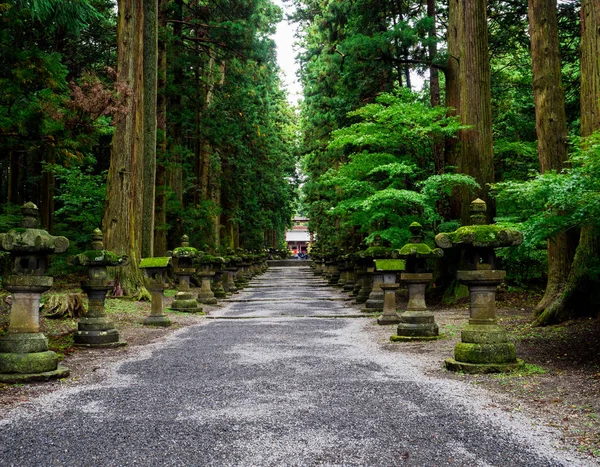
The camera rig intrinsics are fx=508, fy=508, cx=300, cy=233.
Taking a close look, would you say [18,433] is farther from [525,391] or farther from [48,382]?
[525,391]

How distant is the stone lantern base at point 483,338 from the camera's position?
18.9 feet

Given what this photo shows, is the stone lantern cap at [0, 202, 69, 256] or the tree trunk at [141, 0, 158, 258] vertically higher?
the tree trunk at [141, 0, 158, 258]

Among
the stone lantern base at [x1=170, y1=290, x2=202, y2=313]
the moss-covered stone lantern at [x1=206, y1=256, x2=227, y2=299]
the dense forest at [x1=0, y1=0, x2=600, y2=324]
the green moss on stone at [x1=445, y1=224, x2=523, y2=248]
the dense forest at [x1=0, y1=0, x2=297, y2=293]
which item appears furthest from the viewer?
the moss-covered stone lantern at [x1=206, y1=256, x2=227, y2=299]

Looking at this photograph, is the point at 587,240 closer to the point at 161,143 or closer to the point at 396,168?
the point at 396,168

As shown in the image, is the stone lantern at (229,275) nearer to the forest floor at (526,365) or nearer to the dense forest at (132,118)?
the dense forest at (132,118)

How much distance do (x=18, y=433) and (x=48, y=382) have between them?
5.90ft

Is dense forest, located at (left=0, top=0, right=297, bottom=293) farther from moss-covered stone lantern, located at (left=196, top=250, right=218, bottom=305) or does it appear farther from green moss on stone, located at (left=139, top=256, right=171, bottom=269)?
green moss on stone, located at (left=139, top=256, right=171, bottom=269)

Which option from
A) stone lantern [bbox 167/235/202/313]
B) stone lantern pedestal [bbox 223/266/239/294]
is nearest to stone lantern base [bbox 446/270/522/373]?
stone lantern [bbox 167/235/202/313]

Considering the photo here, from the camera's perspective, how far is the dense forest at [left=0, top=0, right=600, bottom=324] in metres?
7.91

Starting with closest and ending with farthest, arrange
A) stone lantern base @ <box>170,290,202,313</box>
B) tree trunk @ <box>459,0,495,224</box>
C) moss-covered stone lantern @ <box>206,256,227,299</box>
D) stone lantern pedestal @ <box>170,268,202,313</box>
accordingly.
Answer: stone lantern pedestal @ <box>170,268,202,313</box>, stone lantern base @ <box>170,290,202,313</box>, tree trunk @ <box>459,0,495,224</box>, moss-covered stone lantern @ <box>206,256,227,299</box>

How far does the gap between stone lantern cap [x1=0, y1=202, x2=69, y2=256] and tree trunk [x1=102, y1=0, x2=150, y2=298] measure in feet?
22.4

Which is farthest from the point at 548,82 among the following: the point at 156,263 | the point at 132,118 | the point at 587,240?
the point at 132,118

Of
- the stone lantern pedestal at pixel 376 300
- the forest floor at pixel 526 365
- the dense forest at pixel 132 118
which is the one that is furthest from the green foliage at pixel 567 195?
the stone lantern pedestal at pixel 376 300

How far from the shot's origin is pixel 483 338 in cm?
588
